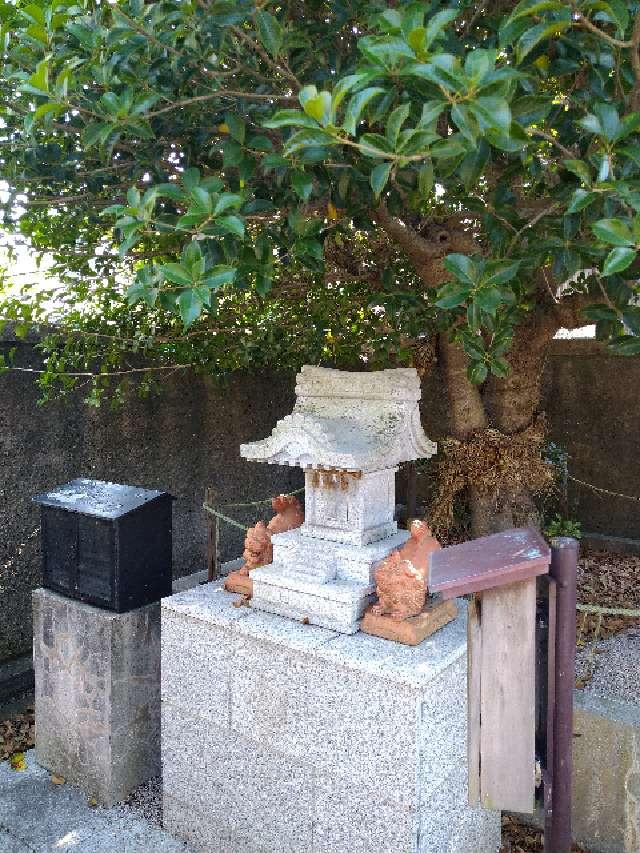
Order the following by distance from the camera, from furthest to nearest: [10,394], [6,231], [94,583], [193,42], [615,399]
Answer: [615,399] < [10,394] < [6,231] < [94,583] < [193,42]

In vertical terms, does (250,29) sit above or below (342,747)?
above

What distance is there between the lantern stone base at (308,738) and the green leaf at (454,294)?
1.43 m

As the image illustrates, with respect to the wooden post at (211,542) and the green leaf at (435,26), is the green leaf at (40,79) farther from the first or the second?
the wooden post at (211,542)

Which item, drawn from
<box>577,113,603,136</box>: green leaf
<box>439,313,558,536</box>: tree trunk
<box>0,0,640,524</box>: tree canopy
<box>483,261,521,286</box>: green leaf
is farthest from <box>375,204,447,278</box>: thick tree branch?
<box>577,113,603,136</box>: green leaf

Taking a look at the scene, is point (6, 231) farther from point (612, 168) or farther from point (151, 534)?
point (612, 168)

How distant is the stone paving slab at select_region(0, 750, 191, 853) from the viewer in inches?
124

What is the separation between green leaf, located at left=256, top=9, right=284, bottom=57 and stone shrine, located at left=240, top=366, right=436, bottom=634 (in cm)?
150

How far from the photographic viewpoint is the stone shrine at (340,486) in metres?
2.95

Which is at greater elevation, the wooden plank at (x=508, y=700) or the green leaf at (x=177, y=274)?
the green leaf at (x=177, y=274)

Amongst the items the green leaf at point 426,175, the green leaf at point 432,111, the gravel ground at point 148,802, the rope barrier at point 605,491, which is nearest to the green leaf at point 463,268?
the green leaf at point 426,175

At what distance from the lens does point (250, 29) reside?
304 cm

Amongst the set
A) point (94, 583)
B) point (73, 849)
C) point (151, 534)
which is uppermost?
point (151, 534)

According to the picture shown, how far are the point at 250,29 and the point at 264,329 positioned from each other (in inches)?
91.6

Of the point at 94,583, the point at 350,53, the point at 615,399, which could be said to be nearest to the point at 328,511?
the point at 94,583
